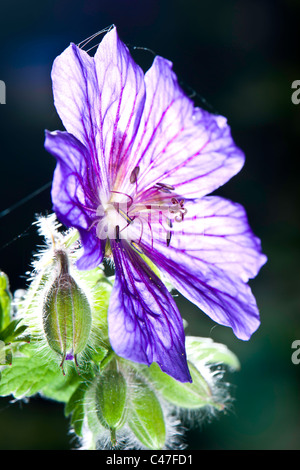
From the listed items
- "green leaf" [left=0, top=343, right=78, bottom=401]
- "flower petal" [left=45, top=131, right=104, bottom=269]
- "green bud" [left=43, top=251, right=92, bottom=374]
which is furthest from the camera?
"green leaf" [left=0, top=343, right=78, bottom=401]

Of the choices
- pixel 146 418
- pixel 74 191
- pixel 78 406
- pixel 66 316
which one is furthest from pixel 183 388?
pixel 74 191

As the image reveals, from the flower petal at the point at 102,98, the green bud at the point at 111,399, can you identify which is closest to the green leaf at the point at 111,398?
the green bud at the point at 111,399

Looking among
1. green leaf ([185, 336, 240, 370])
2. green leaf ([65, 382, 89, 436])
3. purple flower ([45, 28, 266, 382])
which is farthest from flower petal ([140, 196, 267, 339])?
green leaf ([65, 382, 89, 436])

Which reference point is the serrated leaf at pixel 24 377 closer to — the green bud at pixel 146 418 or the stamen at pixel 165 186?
the green bud at pixel 146 418

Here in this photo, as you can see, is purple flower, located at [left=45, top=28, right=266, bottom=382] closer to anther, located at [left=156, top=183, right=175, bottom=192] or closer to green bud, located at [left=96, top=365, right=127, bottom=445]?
anther, located at [left=156, top=183, right=175, bottom=192]

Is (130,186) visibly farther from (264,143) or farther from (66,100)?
(264,143)

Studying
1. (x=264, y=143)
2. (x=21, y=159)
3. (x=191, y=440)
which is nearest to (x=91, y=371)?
(x=21, y=159)
